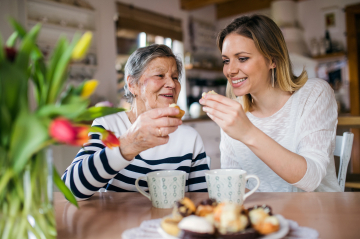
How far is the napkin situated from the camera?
0.58 meters

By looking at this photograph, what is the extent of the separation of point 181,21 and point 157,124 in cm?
458

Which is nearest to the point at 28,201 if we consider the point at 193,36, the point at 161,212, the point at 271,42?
the point at 161,212

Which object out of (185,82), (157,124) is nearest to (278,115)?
(157,124)

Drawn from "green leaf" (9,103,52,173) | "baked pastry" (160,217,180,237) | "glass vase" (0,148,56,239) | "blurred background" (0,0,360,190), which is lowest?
"baked pastry" (160,217,180,237)

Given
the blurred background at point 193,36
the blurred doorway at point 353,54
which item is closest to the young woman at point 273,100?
the blurred background at point 193,36

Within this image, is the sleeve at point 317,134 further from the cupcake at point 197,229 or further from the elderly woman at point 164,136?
the cupcake at point 197,229

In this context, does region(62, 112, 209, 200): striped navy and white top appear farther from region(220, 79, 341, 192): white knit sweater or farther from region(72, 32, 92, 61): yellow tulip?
region(72, 32, 92, 61): yellow tulip

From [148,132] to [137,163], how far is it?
358 millimetres

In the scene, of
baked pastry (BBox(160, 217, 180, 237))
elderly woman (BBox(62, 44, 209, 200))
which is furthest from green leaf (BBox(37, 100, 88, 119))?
elderly woman (BBox(62, 44, 209, 200))

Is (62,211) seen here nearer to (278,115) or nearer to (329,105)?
(278,115)

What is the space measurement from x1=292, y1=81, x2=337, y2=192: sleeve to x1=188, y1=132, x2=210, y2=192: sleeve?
0.38 metres

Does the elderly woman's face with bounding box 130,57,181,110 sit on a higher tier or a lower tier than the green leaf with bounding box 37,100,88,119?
higher

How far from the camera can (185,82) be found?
17.0 feet

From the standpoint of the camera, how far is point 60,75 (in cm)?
47
